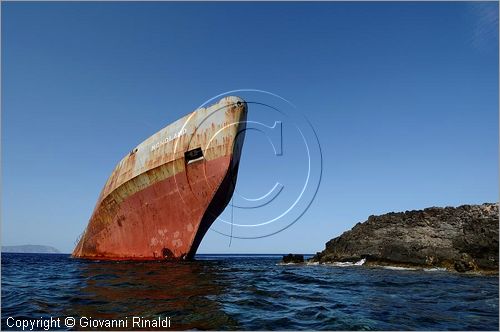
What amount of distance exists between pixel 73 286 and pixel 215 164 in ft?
26.9

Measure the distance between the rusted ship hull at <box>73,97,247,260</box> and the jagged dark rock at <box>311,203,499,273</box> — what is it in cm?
1246

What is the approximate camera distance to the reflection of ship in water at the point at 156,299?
684 cm

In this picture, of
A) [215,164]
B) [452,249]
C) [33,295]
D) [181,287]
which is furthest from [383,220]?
[33,295]

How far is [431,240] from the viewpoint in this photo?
23.5m

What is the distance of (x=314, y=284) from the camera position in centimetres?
1234

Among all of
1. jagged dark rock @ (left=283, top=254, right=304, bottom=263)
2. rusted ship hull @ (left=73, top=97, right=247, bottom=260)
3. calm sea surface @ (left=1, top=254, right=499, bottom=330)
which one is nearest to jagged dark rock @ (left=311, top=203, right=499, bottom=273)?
jagged dark rock @ (left=283, top=254, right=304, bottom=263)

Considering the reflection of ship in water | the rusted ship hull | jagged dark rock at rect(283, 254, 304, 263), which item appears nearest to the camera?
the reflection of ship in water

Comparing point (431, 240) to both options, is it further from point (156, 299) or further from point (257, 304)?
point (156, 299)

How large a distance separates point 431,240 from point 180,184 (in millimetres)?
16911

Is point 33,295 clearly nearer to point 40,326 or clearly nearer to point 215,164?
point 40,326

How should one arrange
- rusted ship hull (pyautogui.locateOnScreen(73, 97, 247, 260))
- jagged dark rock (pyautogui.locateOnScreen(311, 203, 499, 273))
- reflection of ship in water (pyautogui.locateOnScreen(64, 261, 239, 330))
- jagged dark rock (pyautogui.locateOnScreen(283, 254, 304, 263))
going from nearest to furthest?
reflection of ship in water (pyautogui.locateOnScreen(64, 261, 239, 330))
rusted ship hull (pyautogui.locateOnScreen(73, 97, 247, 260))
jagged dark rock (pyautogui.locateOnScreen(311, 203, 499, 273))
jagged dark rock (pyautogui.locateOnScreen(283, 254, 304, 263))

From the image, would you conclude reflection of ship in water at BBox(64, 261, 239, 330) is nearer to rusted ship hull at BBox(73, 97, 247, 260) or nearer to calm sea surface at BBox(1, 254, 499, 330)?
calm sea surface at BBox(1, 254, 499, 330)

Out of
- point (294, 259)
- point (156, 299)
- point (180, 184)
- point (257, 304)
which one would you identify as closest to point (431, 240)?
point (294, 259)

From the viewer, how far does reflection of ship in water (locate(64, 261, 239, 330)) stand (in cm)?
684
